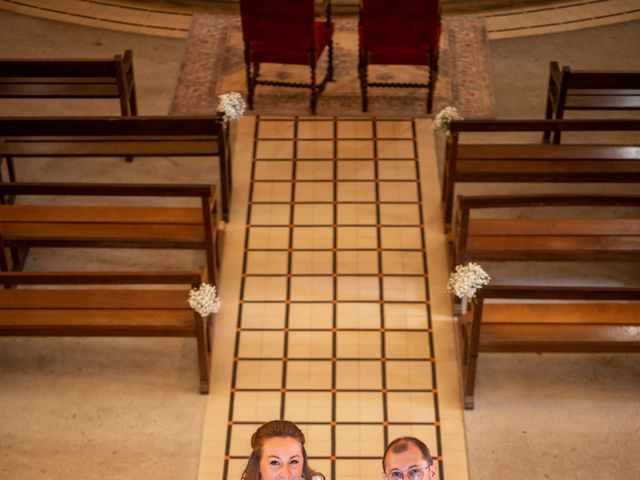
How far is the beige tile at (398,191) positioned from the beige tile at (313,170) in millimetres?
451

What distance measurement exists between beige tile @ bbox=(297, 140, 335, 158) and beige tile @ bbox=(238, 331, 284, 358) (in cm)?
211

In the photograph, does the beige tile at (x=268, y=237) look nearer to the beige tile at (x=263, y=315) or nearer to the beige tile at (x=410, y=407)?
the beige tile at (x=263, y=315)

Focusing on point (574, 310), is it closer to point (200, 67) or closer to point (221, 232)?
point (221, 232)

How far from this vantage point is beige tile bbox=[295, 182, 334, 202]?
8719 millimetres

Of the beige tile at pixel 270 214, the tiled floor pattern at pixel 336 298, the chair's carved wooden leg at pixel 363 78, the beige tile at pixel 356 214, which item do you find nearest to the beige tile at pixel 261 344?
the tiled floor pattern at pixel 336 298

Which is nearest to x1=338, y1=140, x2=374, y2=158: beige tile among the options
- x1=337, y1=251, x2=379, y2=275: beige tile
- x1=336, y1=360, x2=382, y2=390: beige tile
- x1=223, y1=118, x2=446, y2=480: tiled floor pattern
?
x1=223, y1=118, x2=446, y2=480: tiled floor pattern

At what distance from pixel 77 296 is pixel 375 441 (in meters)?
2.10

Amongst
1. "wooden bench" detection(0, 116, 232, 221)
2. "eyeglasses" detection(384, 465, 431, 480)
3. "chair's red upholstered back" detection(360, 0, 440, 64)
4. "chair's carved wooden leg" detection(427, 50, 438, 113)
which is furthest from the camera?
"chair's carved wooden leg" detection(427, 50, 438, 113)

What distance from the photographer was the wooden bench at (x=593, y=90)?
8.83m

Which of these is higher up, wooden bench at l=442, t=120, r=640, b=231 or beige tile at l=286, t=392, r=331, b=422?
wooden bench at l=442, t=120, r=640, b=231

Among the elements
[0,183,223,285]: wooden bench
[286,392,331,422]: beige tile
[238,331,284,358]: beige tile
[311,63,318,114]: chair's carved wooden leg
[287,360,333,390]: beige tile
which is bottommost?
[286,392,331,422]: beige tile

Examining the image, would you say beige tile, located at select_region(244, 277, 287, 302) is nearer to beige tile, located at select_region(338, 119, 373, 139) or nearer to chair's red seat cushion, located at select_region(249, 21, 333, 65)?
beige tile, located at select_region(338, 119, 373, 139)

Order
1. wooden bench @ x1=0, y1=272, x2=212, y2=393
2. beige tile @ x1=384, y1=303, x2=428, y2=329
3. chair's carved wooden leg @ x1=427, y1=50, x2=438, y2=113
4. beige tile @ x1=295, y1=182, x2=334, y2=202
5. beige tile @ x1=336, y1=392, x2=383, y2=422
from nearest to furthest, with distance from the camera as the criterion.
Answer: wooden bench @ x1=0, y1=272, x2=212, y2=393 < beige tile @ x1=336, y1=392, x2=383, y2=422 < beige tile @ x1=384, y1=303, x2=428, y2=329 < beige tile @ x1=295, y1=182, x2=334, y2=202 < chair's carved wooden leg @ x1=427, y1=50, x2=438, y2=113

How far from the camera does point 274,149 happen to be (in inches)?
364
